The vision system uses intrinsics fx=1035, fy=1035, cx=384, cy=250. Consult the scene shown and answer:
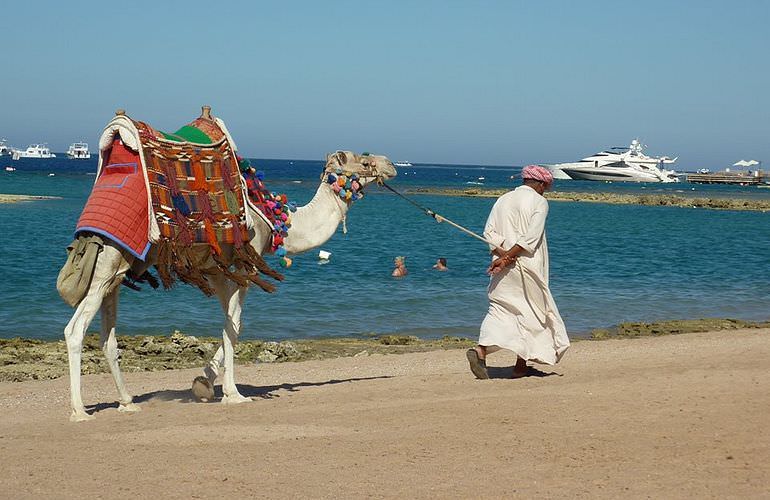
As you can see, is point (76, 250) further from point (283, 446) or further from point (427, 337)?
point (427, 337)

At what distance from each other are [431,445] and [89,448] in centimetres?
221

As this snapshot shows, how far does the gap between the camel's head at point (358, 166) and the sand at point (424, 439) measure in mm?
1843

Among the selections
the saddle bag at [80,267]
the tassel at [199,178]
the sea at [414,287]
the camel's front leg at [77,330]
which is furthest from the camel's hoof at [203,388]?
the sea at [414,287]

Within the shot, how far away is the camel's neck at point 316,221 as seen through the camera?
8.60m

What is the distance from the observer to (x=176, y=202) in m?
7.72

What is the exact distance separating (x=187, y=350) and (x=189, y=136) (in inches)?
212

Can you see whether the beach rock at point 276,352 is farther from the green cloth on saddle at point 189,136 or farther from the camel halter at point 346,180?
the green cloth on saddle at point 189,136

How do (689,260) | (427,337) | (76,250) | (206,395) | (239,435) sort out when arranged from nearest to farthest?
(239,435)
(76,250)
(206,395)
(427,337)
(689,260)

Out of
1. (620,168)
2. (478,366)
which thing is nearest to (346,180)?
(478,366)

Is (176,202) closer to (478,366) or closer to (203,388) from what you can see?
(203,388)

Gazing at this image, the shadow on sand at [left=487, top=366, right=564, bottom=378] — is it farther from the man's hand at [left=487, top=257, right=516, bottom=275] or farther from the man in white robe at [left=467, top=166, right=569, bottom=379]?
the man's hand at [left=487, top=257, right=516, bottom=275]

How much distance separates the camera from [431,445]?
21.5 feet

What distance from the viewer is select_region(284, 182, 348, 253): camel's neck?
28.2ft

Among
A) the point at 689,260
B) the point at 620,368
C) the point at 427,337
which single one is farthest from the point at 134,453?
the point at 689,260
